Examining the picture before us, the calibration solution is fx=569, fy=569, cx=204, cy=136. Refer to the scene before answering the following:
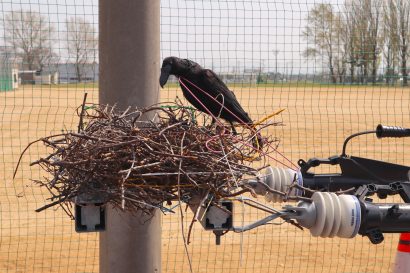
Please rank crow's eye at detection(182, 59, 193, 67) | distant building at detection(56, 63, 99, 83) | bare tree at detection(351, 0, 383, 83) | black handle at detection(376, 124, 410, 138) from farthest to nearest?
bare tree at detection(351, 0, 383, 83) → distant building at detection(56, 63, 99, 83) → crow's eye at detection(182, 59, 193, 67) → black handle at detection(376, 124, 410, 138)

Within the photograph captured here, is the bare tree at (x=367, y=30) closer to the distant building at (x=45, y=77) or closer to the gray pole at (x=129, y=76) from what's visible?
the gray pole at (x=129, y=76)

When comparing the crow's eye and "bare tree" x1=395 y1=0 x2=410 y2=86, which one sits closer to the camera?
the crow's eye

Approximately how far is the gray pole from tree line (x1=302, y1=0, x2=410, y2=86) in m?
2.78

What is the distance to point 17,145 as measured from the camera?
13383 millimetres

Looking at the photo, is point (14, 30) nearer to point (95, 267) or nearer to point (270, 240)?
point (95, 267)

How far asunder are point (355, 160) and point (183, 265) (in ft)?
10.9

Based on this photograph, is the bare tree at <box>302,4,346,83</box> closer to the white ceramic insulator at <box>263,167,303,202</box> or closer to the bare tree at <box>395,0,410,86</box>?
the bare tree at <box>395,0,410,86</box>

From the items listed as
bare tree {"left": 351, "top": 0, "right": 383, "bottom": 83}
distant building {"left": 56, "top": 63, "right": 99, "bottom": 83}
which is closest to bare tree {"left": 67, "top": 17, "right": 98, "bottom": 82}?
distant building {"left": 56, "top": 63, "right": 99, "bottom": 83}

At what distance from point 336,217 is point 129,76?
5.58ft

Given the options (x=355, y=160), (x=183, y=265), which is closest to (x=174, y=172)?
(x=355, y=160)

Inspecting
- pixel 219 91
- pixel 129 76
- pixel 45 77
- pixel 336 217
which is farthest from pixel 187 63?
pixel 45 77

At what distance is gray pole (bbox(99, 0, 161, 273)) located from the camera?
301 cm

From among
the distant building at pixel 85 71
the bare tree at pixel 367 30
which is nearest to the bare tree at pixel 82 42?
the distant building at pixel 85 71

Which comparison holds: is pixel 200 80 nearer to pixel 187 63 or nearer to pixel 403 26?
pixel 187 63
